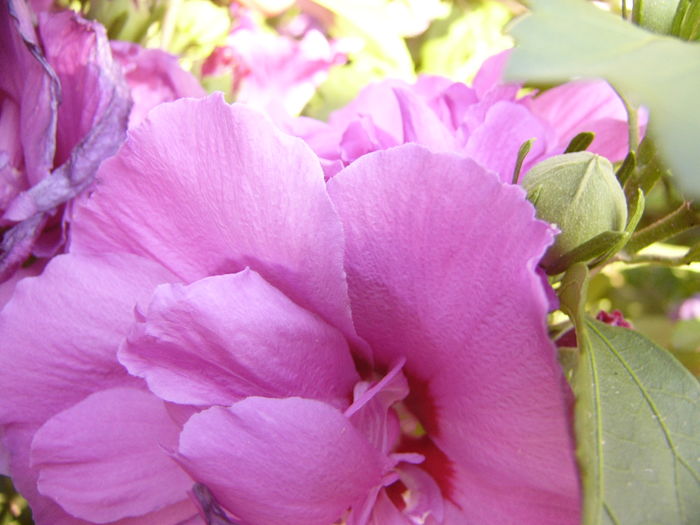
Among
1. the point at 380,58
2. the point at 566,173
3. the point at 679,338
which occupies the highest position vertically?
the point at 566,173

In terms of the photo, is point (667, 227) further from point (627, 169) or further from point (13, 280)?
point (13, 280)

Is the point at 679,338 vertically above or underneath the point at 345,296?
underneath

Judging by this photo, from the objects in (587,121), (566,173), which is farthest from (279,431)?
(587,121)

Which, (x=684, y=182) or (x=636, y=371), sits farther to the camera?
(x=636, y=371)

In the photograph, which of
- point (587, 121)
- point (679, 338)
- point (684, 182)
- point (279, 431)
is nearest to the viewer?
point (684, 182)

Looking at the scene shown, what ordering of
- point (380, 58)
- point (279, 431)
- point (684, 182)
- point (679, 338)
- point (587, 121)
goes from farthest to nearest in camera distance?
point (380, 58) → point (679, 338) → point (587, 121) → point (279, 431) → point (684, 182)

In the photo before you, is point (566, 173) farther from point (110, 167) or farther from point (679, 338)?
point (679, 338)

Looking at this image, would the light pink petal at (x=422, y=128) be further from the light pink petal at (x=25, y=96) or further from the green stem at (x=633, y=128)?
the light pink petal at (x=25, y=96)

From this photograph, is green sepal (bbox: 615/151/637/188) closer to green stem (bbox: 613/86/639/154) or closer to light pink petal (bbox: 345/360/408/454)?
green stem (bbox: 613/86/639/154)
